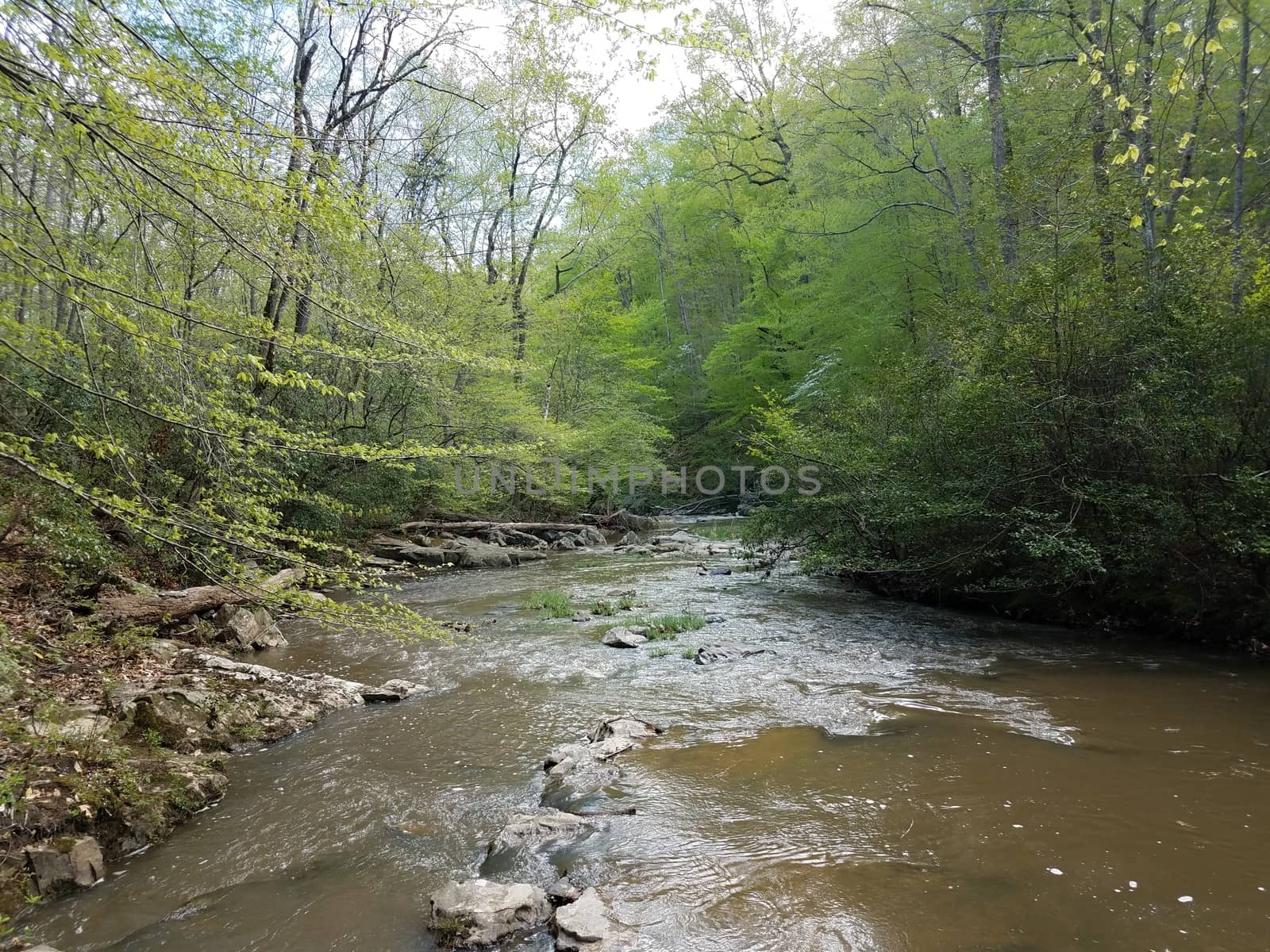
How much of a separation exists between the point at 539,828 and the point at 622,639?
440cm

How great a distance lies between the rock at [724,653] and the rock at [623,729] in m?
2.02

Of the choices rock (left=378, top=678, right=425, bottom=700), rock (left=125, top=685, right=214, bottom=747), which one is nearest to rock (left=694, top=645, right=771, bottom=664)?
rock (left=378, top=678, right=425, bottom=700)

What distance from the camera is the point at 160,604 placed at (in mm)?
6875

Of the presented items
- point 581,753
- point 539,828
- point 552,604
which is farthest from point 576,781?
point 552,604

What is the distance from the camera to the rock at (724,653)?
23.7 feet

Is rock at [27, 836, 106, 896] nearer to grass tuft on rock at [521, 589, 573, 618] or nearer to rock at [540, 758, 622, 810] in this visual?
rock at [540, 758, 622, 810]

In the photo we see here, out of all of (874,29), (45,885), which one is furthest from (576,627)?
(874,29)

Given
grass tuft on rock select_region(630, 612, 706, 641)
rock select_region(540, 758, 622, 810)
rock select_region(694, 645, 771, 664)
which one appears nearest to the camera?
rock select_region(540, 758, 622, 810)

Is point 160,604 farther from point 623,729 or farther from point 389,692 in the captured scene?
point 623,729

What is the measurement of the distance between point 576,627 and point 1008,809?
5.99 metres

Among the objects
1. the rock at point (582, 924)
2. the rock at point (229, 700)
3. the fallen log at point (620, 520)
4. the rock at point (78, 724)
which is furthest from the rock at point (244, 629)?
the fallen log at point (620, 520)

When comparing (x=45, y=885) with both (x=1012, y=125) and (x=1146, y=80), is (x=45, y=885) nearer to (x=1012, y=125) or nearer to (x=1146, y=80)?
(x=1146, y=80)

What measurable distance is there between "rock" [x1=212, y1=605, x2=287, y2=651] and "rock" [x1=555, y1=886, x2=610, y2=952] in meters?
6.16

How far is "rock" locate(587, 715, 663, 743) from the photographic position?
504 centimetres
